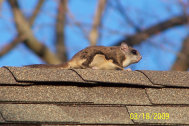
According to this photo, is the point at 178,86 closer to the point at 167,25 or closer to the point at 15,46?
the point at 15,46

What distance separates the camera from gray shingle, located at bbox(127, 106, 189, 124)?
278 centimetres

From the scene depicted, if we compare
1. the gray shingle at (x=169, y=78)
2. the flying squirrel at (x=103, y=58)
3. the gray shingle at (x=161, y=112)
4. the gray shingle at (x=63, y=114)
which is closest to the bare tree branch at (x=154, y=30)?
the flying squirrel at (x=103, y=58)

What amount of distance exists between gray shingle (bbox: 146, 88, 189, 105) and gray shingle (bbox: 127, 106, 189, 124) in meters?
0.05

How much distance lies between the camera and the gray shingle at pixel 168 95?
2967mm

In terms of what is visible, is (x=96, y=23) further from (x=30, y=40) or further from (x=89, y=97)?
(x=89, y=97)

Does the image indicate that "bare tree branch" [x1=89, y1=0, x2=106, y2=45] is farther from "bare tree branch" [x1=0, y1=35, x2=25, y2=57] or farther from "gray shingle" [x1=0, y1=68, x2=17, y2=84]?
"gray shingle" [x1=0, y1=68, x2=17, y2=84]

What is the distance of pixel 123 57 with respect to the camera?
5.42 meters

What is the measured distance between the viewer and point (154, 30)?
42.7ft

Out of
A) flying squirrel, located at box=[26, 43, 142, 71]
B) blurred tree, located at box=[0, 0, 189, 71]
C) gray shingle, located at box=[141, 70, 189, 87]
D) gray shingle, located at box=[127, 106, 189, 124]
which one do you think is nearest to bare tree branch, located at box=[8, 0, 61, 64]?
Result: blurred tree, located at box=[0, 0, 189, 71]

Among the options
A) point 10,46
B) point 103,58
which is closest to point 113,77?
point 103,58

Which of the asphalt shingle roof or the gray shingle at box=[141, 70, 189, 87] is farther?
the gray shingle at box=[141, 70, 189, 87]

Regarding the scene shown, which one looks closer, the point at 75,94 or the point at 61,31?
the point at 75,94

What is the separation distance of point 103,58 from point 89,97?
2.24m

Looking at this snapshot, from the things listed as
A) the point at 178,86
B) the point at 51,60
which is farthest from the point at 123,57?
the point at 51,60
